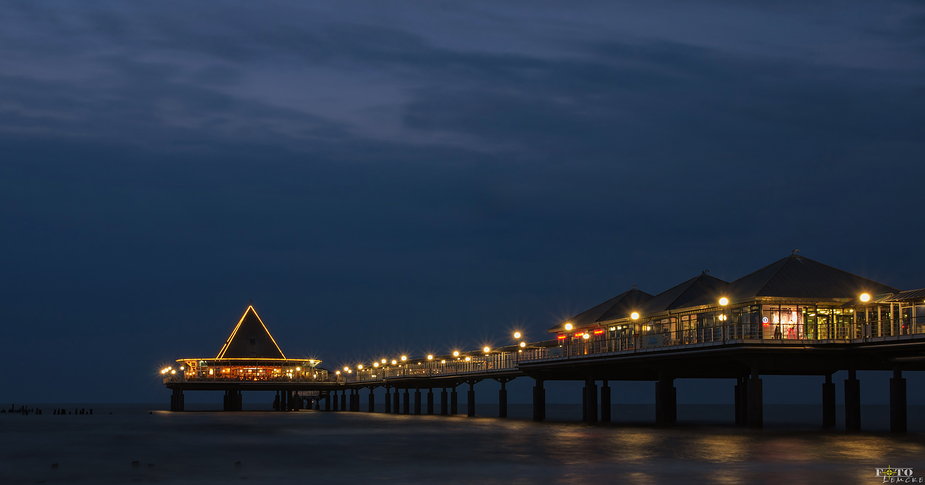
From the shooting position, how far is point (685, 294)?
195 ft

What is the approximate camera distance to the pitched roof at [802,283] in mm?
48562

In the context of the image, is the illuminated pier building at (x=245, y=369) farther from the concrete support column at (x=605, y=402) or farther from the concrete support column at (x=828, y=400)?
the concrete support column at (x=828, y=400)

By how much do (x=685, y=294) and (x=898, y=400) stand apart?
49.8ft

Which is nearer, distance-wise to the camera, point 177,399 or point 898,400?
point 898,400

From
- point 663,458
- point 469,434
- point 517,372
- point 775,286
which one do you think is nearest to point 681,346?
point 775,286

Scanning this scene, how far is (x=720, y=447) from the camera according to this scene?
37.5m

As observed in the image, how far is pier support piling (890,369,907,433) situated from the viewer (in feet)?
152

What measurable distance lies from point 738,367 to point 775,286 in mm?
12558

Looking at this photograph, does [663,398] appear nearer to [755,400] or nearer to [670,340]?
[670,340]

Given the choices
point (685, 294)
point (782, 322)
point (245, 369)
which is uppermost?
point (685, 294)

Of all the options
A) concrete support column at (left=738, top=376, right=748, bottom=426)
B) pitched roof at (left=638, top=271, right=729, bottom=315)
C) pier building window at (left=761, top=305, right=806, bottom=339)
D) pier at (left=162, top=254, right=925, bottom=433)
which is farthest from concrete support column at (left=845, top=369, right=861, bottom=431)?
concrete support column at (left=738, top=376, right=748, bottom=426)

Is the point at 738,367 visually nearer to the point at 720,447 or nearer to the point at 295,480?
the point at 720,447

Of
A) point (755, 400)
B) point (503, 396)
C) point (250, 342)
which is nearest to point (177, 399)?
point (250, 342)

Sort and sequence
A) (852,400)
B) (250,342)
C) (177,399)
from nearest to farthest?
(852,400) < (177,399) < (250,342)
